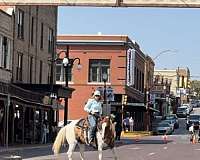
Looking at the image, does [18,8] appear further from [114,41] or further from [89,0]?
[114,41]

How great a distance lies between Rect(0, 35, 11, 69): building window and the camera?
40.5 metres

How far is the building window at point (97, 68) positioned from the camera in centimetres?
7062

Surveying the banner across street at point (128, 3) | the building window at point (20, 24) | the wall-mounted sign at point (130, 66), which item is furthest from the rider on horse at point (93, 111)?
the wall-mounted sign at point (130, 66)

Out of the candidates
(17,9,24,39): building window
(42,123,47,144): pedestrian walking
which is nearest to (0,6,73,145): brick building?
(17,9,24,39): building window

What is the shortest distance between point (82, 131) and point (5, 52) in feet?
71.6

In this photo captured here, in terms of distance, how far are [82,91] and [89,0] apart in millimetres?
49915

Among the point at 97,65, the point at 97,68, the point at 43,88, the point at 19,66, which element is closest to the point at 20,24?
the point at 19,66

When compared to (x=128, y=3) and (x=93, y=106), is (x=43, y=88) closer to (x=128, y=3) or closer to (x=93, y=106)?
(x=128, y=3)

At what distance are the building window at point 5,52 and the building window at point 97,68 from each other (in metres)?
29.1

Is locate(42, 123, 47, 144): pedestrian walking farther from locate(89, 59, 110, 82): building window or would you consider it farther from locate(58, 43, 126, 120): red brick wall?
locate(89, 59, 110, 82): building window

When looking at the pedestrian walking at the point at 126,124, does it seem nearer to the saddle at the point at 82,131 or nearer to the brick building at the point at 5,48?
the brick building at the point at 5,48

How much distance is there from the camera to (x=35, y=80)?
48.7 metres

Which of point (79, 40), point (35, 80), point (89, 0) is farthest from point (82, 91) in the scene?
point (89, 0)

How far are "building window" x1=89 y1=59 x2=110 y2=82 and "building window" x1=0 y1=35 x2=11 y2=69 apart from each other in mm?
29095
